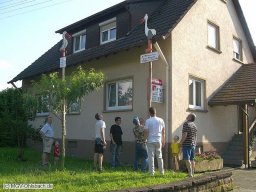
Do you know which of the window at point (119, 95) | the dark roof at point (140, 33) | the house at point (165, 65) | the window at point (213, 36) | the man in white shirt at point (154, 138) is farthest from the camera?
the window at point (213, 36)

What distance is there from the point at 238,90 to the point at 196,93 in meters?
1.89

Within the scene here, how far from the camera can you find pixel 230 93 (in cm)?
1560

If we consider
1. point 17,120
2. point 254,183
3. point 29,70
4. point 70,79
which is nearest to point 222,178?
point 254,183

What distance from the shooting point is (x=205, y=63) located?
15383mm

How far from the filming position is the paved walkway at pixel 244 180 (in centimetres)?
998

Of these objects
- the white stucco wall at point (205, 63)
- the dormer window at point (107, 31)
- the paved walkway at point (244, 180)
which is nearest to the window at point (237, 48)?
the white stucco wall at point (205, 63)

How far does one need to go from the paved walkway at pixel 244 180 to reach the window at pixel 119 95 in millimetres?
4703

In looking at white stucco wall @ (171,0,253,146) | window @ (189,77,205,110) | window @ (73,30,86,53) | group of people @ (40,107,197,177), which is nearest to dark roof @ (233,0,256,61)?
white stucco wall @ (171,0,253,146)

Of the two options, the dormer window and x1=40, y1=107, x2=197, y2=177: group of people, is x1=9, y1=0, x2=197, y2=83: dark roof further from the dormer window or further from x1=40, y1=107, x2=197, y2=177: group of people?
x1=40, y1=107, x2=197, y2=177: group of people

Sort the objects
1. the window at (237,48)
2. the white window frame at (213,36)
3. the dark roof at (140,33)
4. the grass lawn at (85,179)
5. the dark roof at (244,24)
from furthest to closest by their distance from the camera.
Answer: the dark roof at (244,24) → the window at (237,48) → the white window frame at (213,36) → the dark roof at (140,33) → the grass lawn at (85,179)

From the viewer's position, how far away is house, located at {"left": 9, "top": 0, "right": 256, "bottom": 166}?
44.2 feet

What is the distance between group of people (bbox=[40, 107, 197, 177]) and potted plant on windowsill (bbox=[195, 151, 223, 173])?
0.71 meters

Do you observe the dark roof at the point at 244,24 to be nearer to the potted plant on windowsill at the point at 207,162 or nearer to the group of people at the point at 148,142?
the potted plant on windowsill at the point at 207,162

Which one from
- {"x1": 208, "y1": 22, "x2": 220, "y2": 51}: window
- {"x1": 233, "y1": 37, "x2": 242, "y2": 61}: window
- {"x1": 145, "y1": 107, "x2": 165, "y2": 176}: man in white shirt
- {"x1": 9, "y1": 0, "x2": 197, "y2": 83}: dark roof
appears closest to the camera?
{"x1": 145, "y1": 107, "x2": 165, "y2": 176}: man in white shirt
